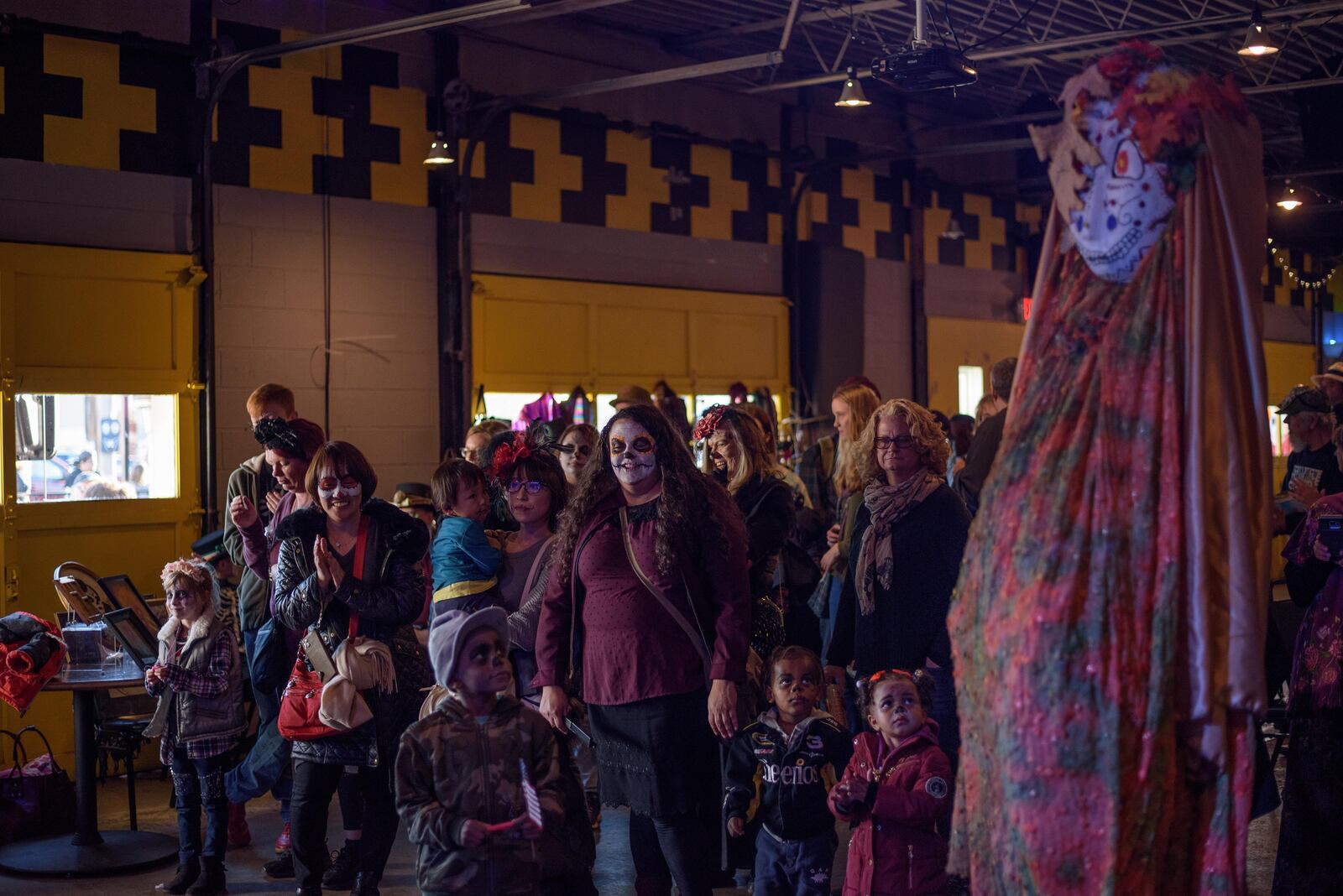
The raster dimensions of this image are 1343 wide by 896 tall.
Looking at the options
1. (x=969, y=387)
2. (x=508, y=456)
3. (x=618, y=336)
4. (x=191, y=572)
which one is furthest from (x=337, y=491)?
(x=969, y=387)

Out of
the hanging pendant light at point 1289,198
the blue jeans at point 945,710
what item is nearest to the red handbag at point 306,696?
the blue jeans at point 945,710

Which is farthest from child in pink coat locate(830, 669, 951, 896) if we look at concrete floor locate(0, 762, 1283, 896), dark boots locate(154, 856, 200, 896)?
dark boots locate(154, 856, 200, 896)

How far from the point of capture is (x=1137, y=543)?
238cm

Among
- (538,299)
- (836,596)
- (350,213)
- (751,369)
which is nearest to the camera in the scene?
(836,596)

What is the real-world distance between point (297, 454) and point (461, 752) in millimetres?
2131

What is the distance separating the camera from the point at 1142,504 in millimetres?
2381

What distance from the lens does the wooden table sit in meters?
5.21

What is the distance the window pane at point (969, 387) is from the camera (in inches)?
520

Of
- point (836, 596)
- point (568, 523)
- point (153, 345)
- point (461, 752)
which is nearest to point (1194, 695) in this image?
point (461, 752)

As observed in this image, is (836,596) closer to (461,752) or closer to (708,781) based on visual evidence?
(708,781)

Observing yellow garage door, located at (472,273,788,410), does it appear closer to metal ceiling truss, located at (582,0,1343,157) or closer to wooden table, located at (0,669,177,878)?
metal ceiling truss, located at (582,0,1343,157)

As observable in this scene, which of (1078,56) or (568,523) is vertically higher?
(1078,56)

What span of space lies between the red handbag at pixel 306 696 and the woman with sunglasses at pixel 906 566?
1513 millimetres

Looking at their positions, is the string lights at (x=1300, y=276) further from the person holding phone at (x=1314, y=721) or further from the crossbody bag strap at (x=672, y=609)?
the crossbody bag strap at (x=672, y=609)
